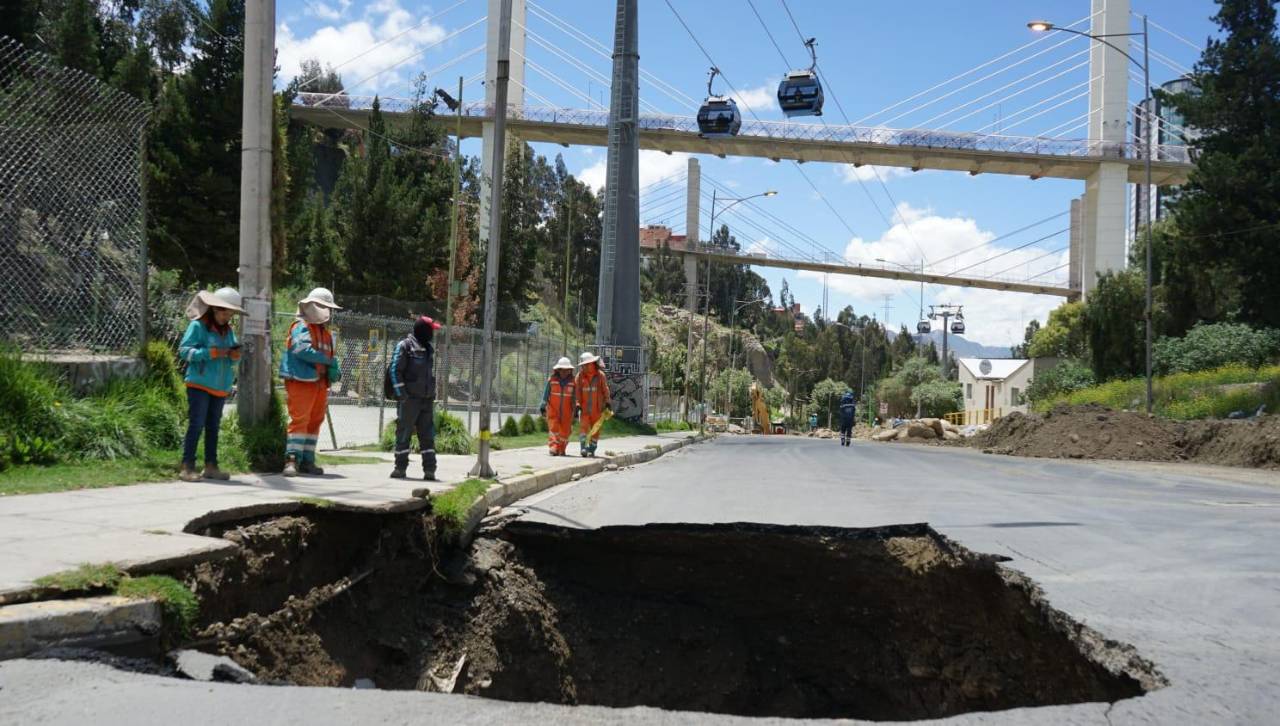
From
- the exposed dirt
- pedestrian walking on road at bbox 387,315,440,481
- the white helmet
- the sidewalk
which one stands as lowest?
the exposed dirt

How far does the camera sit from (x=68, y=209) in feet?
27.2

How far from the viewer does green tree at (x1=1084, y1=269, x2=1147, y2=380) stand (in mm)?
40656

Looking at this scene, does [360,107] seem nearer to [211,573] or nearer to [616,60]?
[616,60]

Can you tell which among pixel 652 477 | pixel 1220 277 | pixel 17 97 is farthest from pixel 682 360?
pixel 17 97

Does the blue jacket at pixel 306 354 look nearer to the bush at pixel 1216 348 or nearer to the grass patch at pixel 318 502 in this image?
the grass patch at pixel 318 502

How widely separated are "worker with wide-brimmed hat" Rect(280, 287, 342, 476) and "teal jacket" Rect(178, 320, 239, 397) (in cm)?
88

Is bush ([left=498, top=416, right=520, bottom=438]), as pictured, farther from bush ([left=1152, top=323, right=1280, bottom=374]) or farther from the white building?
the white building

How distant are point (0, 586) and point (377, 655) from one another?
8.18 ft

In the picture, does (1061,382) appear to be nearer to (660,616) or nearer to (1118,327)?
(1118,327)

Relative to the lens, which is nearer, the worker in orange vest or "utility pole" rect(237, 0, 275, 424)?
"utility pole" rect(237, 0, 275, 424)

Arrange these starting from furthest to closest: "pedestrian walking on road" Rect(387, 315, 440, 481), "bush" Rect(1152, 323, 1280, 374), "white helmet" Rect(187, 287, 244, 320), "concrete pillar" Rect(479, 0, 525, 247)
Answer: "concrete pillar" Rect(479, 0, 525, 247) → "bush" Rect(1152, 323, 1280, 374) → "pedestrian walking on road" Rect(387, 315, 440, 481) → "white helmet" Rect(187, 287, 244, 320)

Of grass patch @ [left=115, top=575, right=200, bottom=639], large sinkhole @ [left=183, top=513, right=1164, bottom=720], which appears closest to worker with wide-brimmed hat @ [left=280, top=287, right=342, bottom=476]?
large sinkhole @ [left=183, top=513, right=1164, bottom=720]

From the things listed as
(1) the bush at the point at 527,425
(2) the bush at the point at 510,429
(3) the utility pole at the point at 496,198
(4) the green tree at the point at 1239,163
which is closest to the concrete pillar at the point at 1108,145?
(4) the green tree at the point at 1239,163

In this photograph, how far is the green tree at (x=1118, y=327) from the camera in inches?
1601
